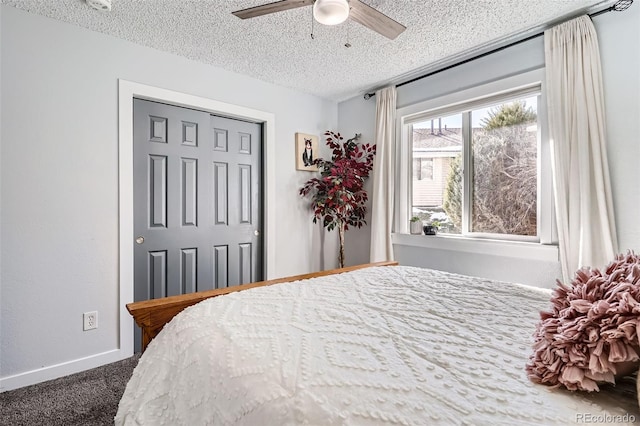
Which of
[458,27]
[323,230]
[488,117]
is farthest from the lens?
[323,230]

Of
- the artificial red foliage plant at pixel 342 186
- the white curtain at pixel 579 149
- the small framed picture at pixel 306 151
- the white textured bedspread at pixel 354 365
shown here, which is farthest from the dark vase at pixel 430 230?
the white textured bedspread at pixel 354 365

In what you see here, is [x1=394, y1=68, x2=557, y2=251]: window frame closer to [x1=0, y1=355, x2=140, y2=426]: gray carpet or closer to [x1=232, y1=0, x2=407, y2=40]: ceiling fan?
[x1=232, y1=0, x2=407, y2=40]: ceiling fan

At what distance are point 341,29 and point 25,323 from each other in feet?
9.71

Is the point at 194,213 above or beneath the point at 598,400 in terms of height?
above

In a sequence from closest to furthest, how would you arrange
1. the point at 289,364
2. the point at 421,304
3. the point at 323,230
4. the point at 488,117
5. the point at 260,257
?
the point at 289,364, the point at 421,304, the point at 488,117, the point at 260,257, the point at 323,230

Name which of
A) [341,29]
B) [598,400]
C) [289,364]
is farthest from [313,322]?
[341,29]

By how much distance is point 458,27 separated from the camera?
7.36 ft

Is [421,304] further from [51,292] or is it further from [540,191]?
[51,292]

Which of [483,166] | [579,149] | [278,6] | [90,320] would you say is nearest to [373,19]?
[278,6]

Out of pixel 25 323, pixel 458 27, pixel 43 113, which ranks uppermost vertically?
pixel 458 27

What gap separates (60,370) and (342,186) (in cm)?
269

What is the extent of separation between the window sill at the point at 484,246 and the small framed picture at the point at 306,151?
1.24m

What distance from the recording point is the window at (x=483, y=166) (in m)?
2.45

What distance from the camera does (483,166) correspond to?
9.07 ft
